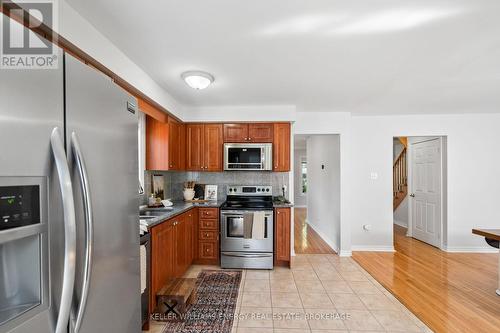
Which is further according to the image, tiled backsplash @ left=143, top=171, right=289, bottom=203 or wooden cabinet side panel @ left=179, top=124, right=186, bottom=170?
tiled backsplash @ left=143, top=171, right=289, bottom=203

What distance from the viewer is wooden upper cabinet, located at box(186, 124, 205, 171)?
399cm

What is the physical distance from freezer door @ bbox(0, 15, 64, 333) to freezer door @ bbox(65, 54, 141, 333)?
7cm

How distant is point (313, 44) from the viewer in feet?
6.69

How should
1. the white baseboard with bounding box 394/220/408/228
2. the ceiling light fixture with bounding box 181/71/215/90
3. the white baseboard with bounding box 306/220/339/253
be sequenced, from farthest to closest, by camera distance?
the white baseboard with bounding box 394/220/408/228
the white baseboard with bounding box 306/220/339/253
the ceiling light fixture with bounding box 181/71/215/90

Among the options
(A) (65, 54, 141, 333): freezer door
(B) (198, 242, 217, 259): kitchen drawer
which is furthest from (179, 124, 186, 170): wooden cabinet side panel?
(A) (65, 54, 141, 333): freezer door

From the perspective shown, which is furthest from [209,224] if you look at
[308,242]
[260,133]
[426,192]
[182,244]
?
[426,192]

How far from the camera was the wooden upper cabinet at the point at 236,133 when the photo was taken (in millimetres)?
3938

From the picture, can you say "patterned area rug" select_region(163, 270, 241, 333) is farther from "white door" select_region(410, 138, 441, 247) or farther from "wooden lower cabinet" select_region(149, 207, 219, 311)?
"white door" select_region(410, 138, 441, 247)

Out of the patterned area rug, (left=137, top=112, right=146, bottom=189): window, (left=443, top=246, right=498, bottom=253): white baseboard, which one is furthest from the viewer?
(left=443, top=246, right=498, bottom=253): white baseboard

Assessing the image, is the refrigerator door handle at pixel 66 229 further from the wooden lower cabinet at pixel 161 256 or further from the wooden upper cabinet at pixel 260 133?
the wooden upper cabinet at pixel 260 133

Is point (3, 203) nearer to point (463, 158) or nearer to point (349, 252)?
point (349, 252)

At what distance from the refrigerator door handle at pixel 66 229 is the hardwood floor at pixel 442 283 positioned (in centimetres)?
282

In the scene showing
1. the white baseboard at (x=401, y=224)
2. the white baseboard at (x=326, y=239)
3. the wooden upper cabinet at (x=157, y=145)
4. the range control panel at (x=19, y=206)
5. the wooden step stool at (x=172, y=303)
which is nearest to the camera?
the range control panel at (x=19, y=206)

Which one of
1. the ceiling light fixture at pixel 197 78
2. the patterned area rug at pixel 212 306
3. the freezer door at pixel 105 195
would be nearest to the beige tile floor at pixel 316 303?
the patterned area rug at pixel 212 306
